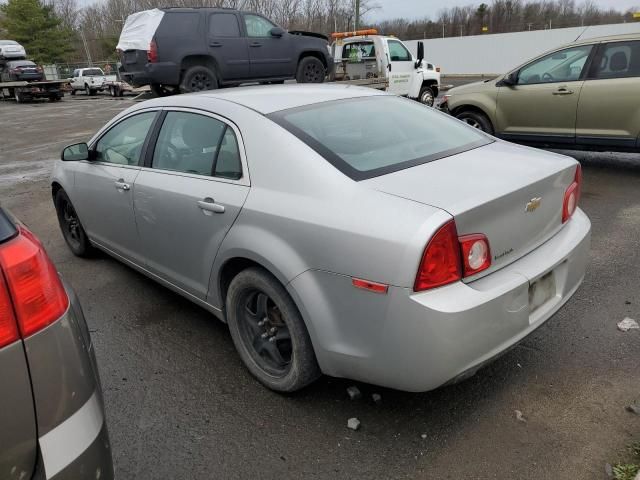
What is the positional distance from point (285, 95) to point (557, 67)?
5408 mm

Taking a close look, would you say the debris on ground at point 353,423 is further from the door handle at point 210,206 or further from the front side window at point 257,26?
the front side window at point 257,26

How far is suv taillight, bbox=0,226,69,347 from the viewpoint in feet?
4.62

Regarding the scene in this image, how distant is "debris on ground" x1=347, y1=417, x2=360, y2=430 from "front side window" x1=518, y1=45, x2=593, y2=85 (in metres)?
6.22

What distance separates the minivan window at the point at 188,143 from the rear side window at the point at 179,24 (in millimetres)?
7062

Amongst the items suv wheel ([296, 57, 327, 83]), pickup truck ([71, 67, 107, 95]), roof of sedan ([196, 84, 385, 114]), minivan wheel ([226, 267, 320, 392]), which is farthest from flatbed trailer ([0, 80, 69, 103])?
minivan wheel ([226, 267, 320, 392])

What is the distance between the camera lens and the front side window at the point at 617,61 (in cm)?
658

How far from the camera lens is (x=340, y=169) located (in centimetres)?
254

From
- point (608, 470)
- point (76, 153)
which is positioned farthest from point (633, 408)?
point (76, 153)

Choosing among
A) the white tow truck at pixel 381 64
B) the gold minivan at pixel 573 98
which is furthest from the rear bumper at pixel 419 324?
the white tow truck at pixel 381 64

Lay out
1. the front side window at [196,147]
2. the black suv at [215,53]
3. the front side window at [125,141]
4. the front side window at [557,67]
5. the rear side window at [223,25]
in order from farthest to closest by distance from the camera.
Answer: the rear side window at [223,25] → the black suv at [215,53] → the front side window at [557,67] → the front side window at [125,141] → the front side window at [196,147]

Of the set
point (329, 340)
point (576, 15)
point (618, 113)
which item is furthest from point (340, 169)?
point (576, 15)

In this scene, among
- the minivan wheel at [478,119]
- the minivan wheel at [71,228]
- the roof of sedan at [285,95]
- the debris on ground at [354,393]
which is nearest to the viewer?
the debris on ground at [354,393]

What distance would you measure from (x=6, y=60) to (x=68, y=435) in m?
37.8

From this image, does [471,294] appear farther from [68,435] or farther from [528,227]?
[68,435]
